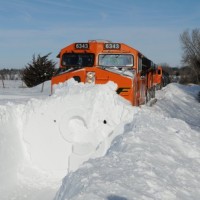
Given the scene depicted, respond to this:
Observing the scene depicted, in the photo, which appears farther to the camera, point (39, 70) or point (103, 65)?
point (39, 70)

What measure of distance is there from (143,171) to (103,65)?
24.2ft

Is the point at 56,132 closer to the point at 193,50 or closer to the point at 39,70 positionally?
the point at 39,70

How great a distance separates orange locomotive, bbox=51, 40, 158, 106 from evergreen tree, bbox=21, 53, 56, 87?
23132 millimetres

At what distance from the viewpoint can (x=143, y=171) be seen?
13.5 feet

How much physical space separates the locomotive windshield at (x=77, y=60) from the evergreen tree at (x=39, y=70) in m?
23.1

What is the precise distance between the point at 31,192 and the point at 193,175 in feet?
9.69

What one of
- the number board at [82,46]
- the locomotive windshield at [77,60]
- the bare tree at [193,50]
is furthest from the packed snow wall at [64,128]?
the bare tree at [193,50]

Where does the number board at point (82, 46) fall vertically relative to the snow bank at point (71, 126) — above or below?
above

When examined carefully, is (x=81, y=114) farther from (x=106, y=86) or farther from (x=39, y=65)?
(x=39, y=65)

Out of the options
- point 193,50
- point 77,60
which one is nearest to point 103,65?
point 77,60

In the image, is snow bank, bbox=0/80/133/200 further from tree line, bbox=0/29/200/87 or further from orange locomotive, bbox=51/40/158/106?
tree line, bbox=0/29/200/87

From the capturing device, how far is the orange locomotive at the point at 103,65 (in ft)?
33.8

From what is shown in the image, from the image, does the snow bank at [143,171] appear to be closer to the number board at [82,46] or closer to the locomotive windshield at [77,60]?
the locomotive windshield at [77,60]

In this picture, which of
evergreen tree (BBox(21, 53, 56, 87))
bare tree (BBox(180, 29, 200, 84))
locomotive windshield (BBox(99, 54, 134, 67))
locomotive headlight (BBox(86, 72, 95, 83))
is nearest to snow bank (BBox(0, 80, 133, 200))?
locomotive headlight (BBox(86, 72, 95, 83))
